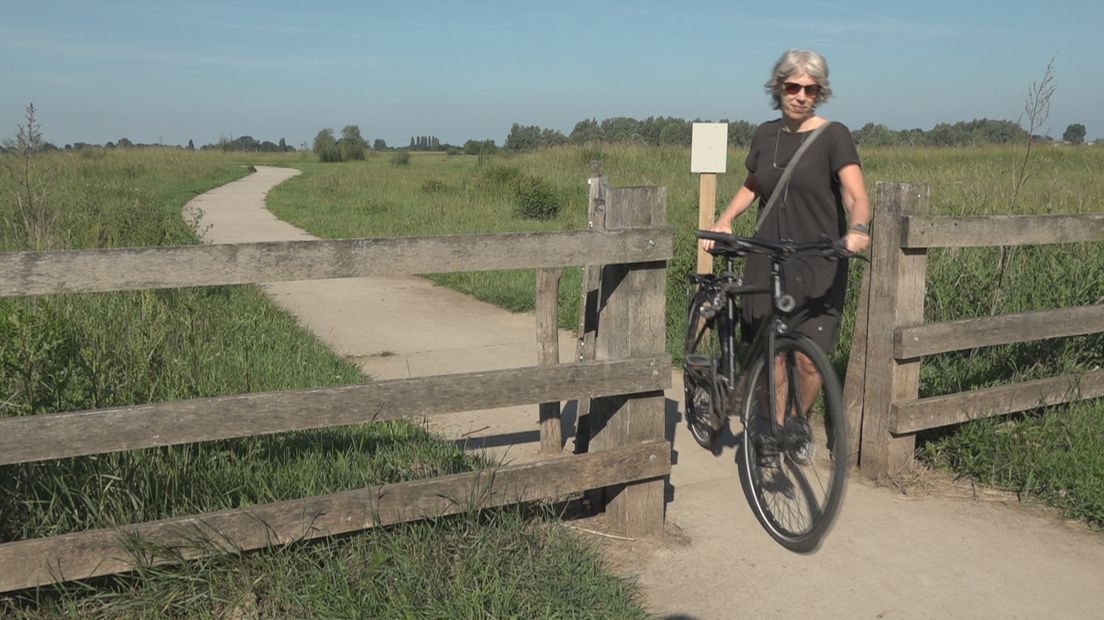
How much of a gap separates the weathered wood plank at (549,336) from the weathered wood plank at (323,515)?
0.65m

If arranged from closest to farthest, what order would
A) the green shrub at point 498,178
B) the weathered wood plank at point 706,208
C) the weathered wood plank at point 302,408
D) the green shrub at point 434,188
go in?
the weathered wood plank at point 302,408
the weathered wood plank at point 706,208
the green shrub at point 498,178
the green shrub at point 434,188

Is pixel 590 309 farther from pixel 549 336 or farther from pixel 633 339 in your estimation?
pixel 633 339

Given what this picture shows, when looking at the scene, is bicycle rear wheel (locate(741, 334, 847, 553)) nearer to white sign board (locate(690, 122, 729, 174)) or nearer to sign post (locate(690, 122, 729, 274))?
sign post (locate(690, 122, 729, 274))

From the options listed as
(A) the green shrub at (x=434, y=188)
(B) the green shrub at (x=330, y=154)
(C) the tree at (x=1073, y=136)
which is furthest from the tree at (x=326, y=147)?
(C) the tree at (x=1073, y=136)

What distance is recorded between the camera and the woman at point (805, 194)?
14.2 ft

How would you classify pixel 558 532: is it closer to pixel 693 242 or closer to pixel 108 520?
pixel 108 520

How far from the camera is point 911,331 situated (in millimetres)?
4688

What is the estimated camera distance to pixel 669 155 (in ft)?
87.3

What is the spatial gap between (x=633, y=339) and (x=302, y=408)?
140cm

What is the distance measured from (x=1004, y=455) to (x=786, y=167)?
1.91 metres

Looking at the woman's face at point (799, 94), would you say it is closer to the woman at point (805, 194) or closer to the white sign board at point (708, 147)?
the woman at point (805, 194)

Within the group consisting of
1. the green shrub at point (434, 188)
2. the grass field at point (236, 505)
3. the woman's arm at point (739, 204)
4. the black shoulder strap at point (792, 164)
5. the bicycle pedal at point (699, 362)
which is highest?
the black shoulder strap at point (792, 164)

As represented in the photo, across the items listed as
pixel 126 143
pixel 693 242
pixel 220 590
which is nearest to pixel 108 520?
pixel 220 590

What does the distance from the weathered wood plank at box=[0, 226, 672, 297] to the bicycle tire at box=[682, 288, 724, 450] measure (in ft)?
2.78
